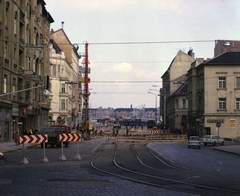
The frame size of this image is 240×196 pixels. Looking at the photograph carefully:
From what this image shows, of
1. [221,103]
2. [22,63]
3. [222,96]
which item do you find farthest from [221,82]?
[22,63]

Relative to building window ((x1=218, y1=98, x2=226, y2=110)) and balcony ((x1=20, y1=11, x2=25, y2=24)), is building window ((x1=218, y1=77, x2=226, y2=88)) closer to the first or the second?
building window ((x1=218, y1=98, x2=226, y2=110))

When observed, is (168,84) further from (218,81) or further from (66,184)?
(66,184)

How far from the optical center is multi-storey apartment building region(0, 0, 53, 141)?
48094mm

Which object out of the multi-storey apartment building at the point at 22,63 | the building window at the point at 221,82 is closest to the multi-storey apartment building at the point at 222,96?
the building window at the point at 221,82

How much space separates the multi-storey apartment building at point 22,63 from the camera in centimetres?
4809

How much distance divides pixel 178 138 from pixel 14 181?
164 ft

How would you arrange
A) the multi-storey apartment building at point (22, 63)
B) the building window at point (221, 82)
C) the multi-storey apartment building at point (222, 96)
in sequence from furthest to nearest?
the building window at point (221, 82), the multi-storey apartment building at point (222, 96), the multi-storey apartment building at point (22, 63)

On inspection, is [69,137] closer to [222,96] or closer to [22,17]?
[22,17]

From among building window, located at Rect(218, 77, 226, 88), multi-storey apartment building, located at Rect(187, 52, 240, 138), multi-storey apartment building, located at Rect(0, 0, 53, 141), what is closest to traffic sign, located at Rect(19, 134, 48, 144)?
multi-storey apartment building, located at Rect(0, 0, 53, 141)

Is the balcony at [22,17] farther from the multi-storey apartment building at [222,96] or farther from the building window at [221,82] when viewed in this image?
the building window at [221,82]

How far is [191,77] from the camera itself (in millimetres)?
80375

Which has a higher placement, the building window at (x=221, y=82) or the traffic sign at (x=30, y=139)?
the building window at (x=221, y=82)

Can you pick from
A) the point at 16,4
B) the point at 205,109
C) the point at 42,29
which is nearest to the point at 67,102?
the point at 42,29

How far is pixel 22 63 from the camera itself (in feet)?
189
